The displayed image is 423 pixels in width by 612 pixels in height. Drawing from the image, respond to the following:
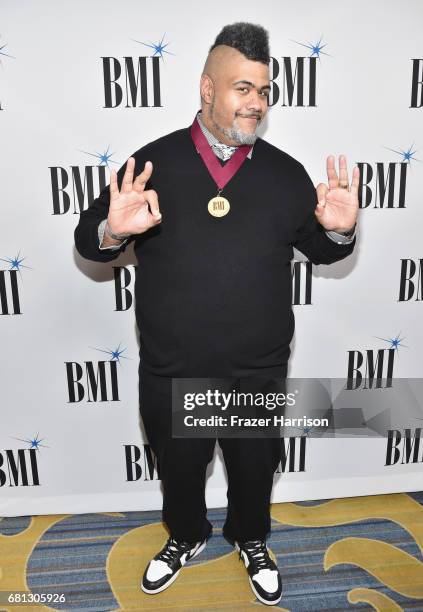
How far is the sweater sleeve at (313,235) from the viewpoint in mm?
1713

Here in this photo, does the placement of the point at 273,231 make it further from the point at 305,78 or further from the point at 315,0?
the point at 315,0

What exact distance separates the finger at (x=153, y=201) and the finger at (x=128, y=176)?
1.9 inches

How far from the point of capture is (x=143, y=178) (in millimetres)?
1510

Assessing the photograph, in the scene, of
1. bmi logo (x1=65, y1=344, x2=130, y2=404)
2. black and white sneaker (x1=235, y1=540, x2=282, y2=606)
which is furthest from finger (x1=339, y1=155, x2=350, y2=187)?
black and white sneaker (x1=235, y1=540, x2=282, y2=606)

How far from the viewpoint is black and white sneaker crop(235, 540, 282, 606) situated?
1.92 metres

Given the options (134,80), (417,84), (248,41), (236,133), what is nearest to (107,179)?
(134,80)

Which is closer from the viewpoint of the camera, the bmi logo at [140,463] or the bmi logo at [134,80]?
the bmi logo at [134,80]

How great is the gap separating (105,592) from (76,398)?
0.69 metres

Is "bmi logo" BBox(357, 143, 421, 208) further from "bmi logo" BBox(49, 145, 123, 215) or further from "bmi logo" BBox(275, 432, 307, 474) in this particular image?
"bmi logo" BBox(275, 432, 307, 474)

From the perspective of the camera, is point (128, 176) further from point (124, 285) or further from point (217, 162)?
point (124, 285)

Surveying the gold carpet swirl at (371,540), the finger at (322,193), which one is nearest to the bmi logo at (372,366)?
the gold carpet swirl at (371,540)

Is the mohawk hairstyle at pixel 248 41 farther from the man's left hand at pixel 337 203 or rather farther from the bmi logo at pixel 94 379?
the bmi logo at pixel 94 379

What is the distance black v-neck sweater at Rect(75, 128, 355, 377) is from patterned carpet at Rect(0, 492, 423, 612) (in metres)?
0.80

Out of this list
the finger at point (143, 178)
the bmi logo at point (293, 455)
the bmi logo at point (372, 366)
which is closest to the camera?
the finger at point (143, 178)
